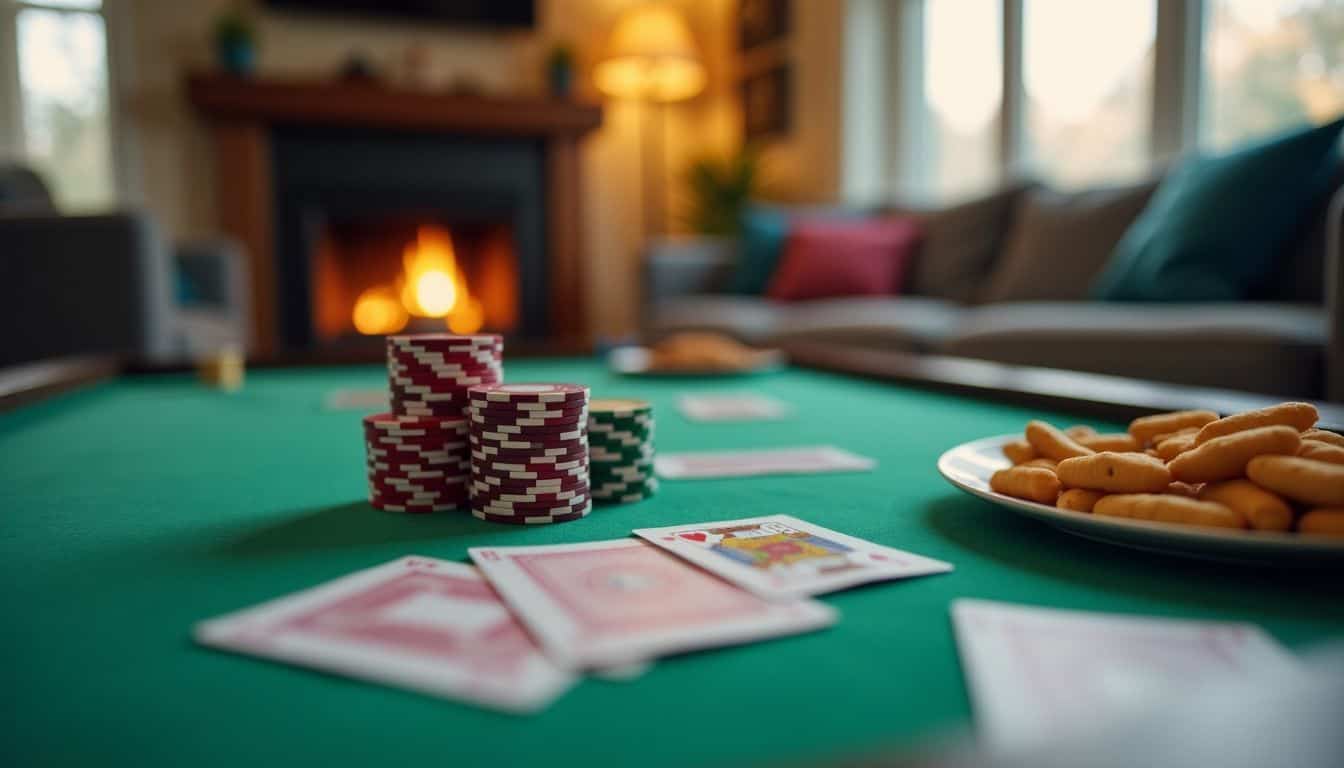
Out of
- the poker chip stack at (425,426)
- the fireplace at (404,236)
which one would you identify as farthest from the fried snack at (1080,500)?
the fireplace at (404,236)

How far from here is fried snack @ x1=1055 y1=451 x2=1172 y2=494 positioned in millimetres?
654

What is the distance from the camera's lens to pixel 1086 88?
154 inches

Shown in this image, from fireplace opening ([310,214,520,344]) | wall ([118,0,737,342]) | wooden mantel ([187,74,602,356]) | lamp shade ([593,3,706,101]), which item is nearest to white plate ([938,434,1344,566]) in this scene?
wooden mantel ([187,74,602,356])

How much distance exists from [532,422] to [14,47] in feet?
18.6

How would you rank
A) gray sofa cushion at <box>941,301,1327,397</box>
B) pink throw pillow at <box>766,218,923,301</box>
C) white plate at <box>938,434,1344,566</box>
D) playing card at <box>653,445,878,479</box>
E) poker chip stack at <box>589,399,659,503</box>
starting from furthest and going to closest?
pink throw pillow at <box>766,218,923,301</box> < gray sofa cushion at <box>941,301,1327,397</box> < playing card at <box>653,445,878,479</box> < poker chip stack at <box>589,399,659,503</box> < white plate at <box>938,434,1344,566</box>

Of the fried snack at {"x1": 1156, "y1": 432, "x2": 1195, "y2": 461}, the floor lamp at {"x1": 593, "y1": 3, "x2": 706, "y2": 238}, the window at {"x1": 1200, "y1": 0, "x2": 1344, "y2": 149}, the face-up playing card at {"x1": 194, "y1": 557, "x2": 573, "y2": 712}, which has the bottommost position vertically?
the face-up playing card at {"x1": 194, "y1": 557, "x2": 573, "y2": 712}

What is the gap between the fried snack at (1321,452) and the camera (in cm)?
61

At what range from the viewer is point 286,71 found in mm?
5184

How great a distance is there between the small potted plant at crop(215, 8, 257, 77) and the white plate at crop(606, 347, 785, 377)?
349 centimetres

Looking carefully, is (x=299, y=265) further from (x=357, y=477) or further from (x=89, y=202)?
(x=357, y=477)

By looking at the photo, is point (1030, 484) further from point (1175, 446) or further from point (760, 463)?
point (760, 463)

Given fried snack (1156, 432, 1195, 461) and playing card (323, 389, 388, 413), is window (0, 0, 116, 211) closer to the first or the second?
playing card (323, 389, 388, 413)

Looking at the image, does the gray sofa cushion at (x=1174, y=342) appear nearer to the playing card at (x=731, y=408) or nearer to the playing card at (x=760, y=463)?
the playing card at (x=731, y=408)

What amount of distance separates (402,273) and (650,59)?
193cm
